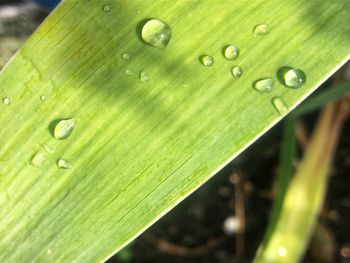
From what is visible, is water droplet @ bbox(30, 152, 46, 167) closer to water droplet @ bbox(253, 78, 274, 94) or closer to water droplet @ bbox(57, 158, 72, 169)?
water droplet @ bbox(57, 158, 72, 169)

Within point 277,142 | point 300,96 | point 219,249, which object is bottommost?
point 300,96

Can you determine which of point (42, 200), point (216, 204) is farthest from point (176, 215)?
point (42, 200)

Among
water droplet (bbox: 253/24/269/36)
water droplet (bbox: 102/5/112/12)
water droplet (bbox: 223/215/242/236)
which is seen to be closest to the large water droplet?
water droplet (bbox: 102/5/112/12)

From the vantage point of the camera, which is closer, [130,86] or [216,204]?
[130,86]

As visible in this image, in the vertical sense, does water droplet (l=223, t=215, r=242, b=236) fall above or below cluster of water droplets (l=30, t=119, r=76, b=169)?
above

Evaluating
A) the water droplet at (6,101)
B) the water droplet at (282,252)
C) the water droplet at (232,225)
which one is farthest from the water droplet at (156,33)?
the water droplet at (232,225)

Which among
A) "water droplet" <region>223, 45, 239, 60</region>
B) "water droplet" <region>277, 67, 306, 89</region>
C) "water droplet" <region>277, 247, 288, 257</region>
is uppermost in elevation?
"water droplet" <region>223, 45, 239, 60</region>

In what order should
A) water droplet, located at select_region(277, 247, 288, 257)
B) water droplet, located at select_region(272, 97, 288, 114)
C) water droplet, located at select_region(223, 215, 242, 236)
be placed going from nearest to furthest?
water droplet, located at select_region(272, 97, 288, 114), water droplet, located at select_region(277, 247, 288, 257), water droplet, located at select_region(223, 215, 242, 236)

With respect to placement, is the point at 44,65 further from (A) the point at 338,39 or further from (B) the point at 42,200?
(A) the point at 338,39
